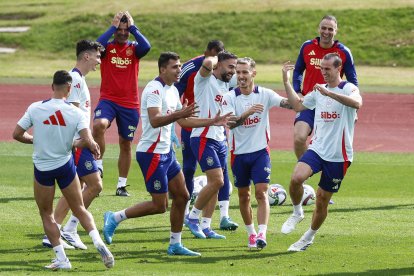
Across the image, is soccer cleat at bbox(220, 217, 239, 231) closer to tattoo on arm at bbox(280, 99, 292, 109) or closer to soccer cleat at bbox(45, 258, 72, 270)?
tattoo on arm at bbox(280, 99, 292, 109)

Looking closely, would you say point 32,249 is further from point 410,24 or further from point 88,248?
point 410,24

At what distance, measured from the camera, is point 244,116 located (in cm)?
1337

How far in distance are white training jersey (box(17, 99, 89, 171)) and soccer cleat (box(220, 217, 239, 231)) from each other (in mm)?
3817

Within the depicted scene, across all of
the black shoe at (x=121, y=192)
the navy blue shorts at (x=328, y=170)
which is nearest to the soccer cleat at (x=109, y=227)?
the navy blue shorts at (x=328, y=170)

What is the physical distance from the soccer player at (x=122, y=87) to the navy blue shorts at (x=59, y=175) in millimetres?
6133

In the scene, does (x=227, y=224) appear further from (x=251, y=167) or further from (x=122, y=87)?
(x=122, y=87)

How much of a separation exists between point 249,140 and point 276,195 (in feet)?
12.5

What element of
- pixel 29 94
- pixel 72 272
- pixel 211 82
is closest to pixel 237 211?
pixel 211 82

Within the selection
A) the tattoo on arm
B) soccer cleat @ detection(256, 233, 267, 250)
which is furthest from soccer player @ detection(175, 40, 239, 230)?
soccer cleat @ detection(256, 233, 267, 250)

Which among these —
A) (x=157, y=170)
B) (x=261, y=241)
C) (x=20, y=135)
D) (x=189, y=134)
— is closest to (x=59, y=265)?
(x=20, y=135)

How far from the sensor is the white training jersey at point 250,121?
45.2ft

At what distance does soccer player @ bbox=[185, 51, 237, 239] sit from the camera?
14281 mm

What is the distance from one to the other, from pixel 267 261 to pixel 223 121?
5.74ft

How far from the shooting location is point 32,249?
43.6 ft
